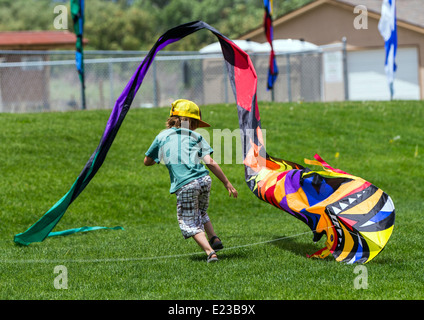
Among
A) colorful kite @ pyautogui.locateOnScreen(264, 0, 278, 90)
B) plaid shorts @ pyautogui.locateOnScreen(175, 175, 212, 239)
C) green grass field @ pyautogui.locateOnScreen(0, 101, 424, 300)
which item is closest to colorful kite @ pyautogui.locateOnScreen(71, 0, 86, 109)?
green grass field @ pyautogui.locateOnScreen(0, 101, 424, 300)

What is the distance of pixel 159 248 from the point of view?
746 centimetres

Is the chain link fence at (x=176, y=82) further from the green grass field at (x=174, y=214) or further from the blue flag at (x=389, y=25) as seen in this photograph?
the green grass field at (x=174, y=214)

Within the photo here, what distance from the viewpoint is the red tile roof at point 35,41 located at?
90.0ft

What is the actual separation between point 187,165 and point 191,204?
398mm

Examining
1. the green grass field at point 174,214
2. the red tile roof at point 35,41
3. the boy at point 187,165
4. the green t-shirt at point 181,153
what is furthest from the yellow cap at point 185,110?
the red tile roof at point 35,41

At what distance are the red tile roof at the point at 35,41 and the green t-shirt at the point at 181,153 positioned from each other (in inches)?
887

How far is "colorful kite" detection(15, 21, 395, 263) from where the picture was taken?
20.1 feet

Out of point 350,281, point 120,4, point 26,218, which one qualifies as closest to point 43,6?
point 120,4

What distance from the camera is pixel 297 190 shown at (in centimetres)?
668

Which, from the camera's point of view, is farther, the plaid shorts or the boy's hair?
the boy's hair

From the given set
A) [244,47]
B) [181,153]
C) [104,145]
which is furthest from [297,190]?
[244,47]

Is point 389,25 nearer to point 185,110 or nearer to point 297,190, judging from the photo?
point 297,190

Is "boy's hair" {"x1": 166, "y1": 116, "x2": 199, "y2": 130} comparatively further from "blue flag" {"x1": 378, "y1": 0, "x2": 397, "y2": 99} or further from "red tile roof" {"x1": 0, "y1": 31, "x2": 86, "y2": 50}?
"red tile roof" {"x1": 0, "y1": 31, "x2": 86, "y2": 50}

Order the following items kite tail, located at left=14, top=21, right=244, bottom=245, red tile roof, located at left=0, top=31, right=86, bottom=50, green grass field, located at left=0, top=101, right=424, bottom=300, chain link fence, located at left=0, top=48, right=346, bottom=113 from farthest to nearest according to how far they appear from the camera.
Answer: red tile roof, located at left=0, top=31, right=86, bottom=50 < chain link fence, located at left=0, top=48, right=346, bottom=113 < kite tail, located at left=14, top=21, right=244, bottom=245 < green grass field, located at left=0, top=101, right=424, bottom=300
